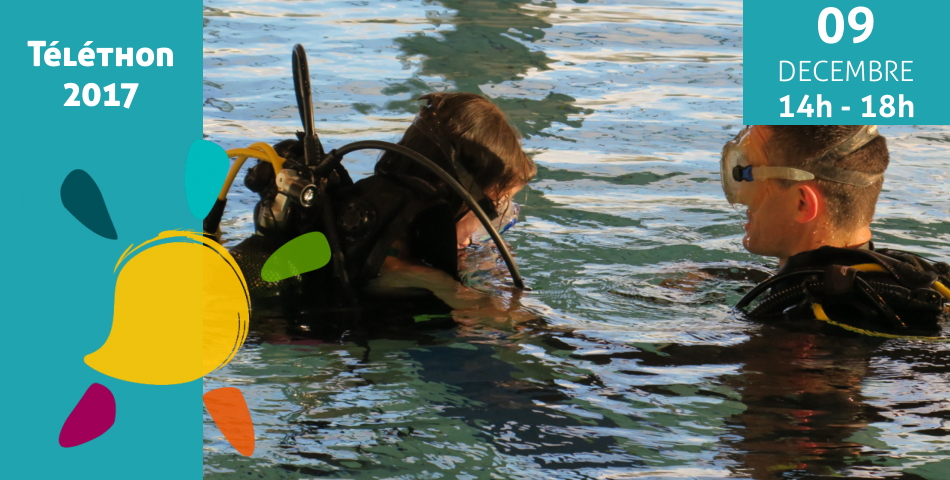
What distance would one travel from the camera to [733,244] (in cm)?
466

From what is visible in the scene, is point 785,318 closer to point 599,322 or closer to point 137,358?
point 599,322

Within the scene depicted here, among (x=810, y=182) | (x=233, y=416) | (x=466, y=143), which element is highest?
(x=466, y=143)

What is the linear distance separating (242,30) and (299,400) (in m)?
6.99

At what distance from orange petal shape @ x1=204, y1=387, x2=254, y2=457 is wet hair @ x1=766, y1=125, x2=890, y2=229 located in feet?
6.50

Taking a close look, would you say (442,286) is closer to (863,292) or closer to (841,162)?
(863,292)

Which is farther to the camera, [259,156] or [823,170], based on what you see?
[823,170]

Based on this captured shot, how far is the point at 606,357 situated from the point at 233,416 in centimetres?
115

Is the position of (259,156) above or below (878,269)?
above

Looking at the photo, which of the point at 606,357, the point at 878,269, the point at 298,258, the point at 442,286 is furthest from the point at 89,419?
the point at 878,269

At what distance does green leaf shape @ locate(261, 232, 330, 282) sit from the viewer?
114 inches

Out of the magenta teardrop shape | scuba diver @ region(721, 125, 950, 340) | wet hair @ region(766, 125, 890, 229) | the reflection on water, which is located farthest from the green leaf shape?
wet hair @ region(766, 125, 890, 229)

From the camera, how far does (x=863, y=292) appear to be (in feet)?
9.78

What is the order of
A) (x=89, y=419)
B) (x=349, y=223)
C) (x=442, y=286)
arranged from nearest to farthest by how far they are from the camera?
(x=89, y=419) → (x=349, y=223) → (x=442, y=286)

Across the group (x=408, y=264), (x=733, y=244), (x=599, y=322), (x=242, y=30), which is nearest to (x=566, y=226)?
(x=733, y=244)
